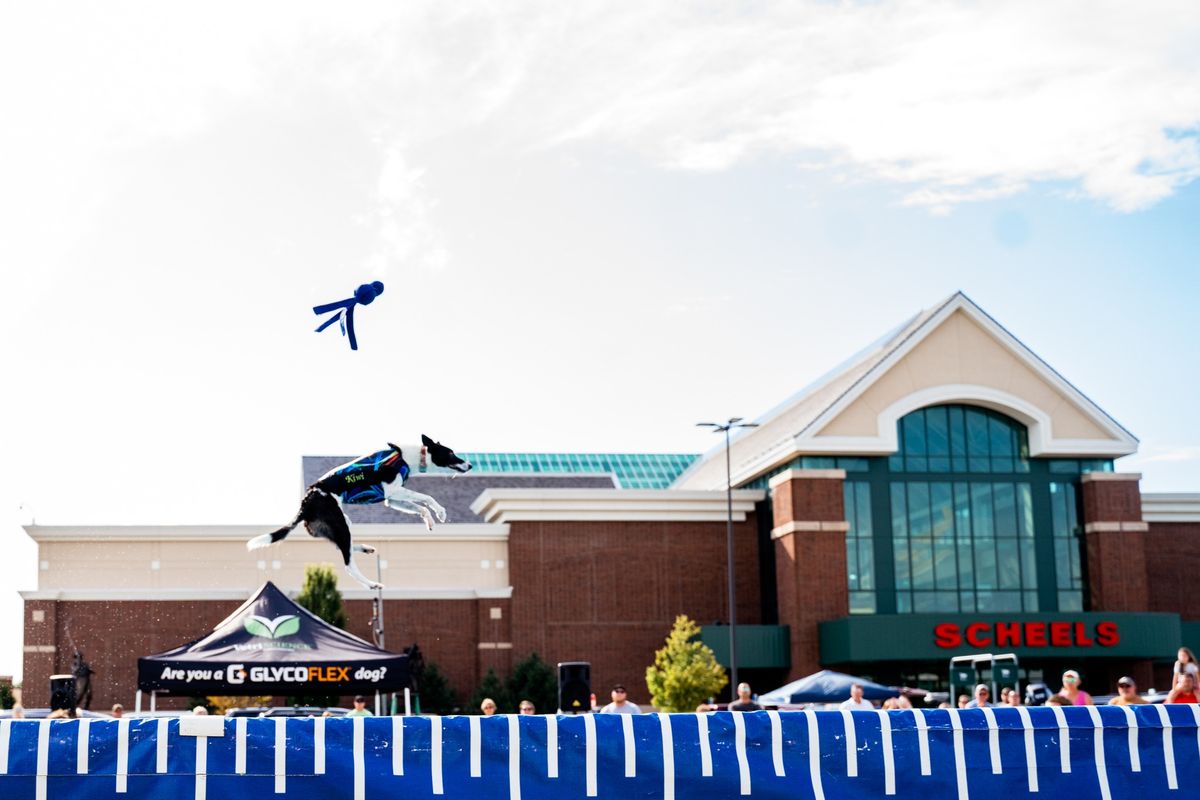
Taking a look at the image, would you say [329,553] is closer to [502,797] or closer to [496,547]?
[496,547]

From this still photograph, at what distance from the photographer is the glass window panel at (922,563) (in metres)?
50.7

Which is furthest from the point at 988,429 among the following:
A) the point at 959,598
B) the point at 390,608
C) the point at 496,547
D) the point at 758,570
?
the point at 390,608

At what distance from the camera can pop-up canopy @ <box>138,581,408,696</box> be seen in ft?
76.3

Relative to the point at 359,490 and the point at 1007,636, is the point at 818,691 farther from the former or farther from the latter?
the point at 359,490

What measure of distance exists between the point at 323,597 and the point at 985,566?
21.4 metres

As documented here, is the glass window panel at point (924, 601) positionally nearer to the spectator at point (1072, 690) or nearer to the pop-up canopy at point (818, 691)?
the pop-up canopy at point (818, 691)

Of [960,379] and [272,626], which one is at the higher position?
[960,379]

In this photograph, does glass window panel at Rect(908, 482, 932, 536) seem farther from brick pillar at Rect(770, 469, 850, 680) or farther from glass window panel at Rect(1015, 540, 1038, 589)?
glass window panel at Rect(1015, 540, 1038, 589)

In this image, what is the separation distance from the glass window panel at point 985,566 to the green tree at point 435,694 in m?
17.5

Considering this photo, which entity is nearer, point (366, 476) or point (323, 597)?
point (366, 476)

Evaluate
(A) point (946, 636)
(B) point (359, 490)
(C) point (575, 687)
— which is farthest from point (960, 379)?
(B) point (359, 490)

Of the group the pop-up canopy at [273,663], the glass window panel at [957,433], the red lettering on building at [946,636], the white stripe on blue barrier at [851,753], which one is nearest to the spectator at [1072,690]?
the white stripe on blue barrier at [851,753]

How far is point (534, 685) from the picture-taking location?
50.2 metres

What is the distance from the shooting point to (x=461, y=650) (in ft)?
173
